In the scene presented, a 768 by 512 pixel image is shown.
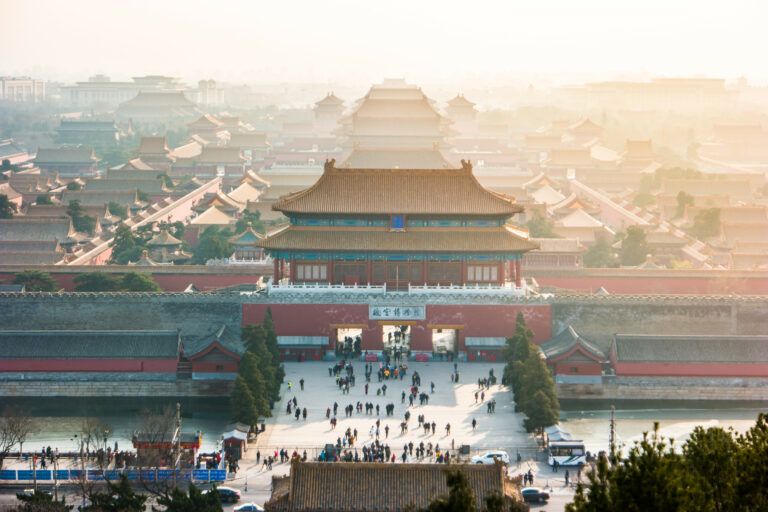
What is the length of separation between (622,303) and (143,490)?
733 inches

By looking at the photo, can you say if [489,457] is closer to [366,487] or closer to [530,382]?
[530,382]

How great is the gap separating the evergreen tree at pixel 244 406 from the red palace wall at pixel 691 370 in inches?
454

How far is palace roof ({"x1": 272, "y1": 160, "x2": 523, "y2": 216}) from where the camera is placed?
4247cm

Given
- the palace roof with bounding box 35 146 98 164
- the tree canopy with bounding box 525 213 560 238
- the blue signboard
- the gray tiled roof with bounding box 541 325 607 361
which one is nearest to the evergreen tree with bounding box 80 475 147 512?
the blue signboard

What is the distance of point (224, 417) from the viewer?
3728cm

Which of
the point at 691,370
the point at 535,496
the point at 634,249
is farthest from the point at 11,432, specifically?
the point at 634,249

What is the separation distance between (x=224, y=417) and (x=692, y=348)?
13.9 m

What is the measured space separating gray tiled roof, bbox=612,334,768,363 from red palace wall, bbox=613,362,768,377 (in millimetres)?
139

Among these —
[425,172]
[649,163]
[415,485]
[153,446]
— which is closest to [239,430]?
[153,446]

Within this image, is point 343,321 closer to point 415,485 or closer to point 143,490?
point 143,490

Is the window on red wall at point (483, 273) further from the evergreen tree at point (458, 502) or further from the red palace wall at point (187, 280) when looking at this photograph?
the evergreen tree at point (458, 502)

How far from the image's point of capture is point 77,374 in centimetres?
3925

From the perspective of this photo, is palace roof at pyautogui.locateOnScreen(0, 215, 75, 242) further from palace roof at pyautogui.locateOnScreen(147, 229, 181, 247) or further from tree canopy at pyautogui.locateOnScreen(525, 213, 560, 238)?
tree canopy at pyautogui.locateOnScreen(525, 213, 560, 238)

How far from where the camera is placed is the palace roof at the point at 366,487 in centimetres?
2306
